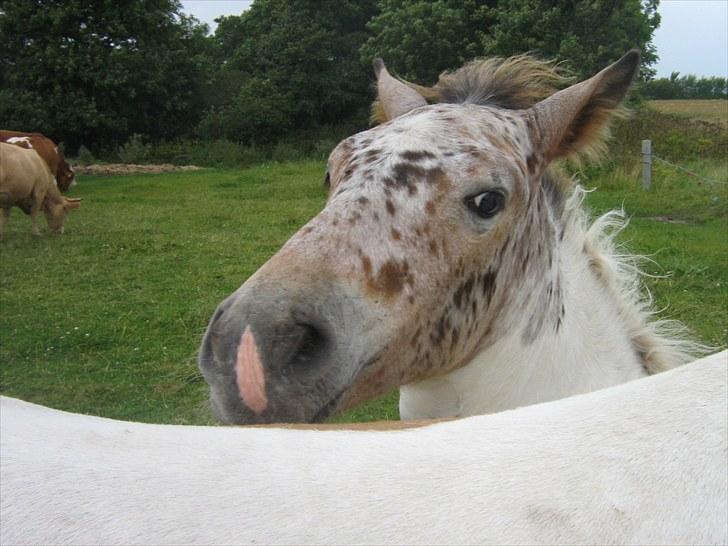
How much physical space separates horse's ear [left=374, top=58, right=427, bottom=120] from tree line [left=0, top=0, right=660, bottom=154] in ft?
58.4

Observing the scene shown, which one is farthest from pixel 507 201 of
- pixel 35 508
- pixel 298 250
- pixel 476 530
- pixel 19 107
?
pixel 19 107

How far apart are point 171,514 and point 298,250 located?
42.1 inches

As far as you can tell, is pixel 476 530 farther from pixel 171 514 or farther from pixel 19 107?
pixel 19 107

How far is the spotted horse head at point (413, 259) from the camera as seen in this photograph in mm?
1810

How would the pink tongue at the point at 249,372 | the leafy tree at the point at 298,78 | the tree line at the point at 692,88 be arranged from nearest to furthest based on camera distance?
the pink tongue at the point at 249,372 → the leafy tree at the point at 298,78 → the tree line at the point at 692,88

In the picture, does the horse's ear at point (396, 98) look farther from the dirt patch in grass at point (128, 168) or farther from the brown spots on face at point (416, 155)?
the dirt patch in grass at point (128, 168)

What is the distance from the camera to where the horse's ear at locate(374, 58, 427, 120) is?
2.83m

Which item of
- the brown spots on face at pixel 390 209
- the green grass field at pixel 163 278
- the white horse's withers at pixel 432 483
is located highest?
the brown spots on face at pixel 390 209

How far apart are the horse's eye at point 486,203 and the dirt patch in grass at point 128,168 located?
21.3 m

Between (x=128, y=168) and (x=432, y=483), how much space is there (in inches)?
922

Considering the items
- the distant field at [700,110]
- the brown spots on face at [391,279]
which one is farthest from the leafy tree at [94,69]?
the brown spots on face at [391,279]

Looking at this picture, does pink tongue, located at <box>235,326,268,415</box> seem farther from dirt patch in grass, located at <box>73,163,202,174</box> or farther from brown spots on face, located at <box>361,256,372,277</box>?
dirt patch in grass, located at <box>73,163,202,174</box>

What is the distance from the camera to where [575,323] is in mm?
2553

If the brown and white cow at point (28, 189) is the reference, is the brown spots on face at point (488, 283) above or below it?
above
